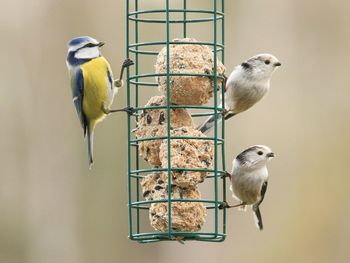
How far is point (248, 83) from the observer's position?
9289 mm

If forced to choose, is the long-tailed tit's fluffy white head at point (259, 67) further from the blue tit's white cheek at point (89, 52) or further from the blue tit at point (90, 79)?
the blue tit's white cheek at point (89, 52)

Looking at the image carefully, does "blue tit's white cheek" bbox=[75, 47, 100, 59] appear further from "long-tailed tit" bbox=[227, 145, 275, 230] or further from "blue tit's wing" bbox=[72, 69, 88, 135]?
"long-tailed tit" bbox=[227, 145, 275, 230]

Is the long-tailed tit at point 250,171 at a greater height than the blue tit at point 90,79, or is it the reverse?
the blue tit at point 90,79

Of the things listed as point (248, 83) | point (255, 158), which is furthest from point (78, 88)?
point (255, 158)

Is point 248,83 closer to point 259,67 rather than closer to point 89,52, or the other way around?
point 259,67

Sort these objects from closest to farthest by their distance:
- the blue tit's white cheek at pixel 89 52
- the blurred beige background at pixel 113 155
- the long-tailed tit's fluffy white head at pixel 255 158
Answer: the long-tailed tit's fluffy white head at pixel 255 158, the blue tit's white cheek at pixel 89 52, the blurred beige background at pixel 113 155

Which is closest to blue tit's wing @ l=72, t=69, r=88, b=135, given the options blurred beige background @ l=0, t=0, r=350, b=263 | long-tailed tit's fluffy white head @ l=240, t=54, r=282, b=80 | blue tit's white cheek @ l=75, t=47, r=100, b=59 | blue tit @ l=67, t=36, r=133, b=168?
blue tit @ l=67, t=36, r=133, b=168

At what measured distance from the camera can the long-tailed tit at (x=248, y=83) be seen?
9.27 metres

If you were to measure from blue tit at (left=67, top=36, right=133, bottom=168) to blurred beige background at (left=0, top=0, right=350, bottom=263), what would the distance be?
29.1 ft

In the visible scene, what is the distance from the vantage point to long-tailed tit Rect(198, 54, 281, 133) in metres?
9.27

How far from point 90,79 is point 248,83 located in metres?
1.26

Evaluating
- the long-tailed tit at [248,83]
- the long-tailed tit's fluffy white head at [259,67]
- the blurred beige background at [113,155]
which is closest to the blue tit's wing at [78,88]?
the long-tailed tit at [248,83]
